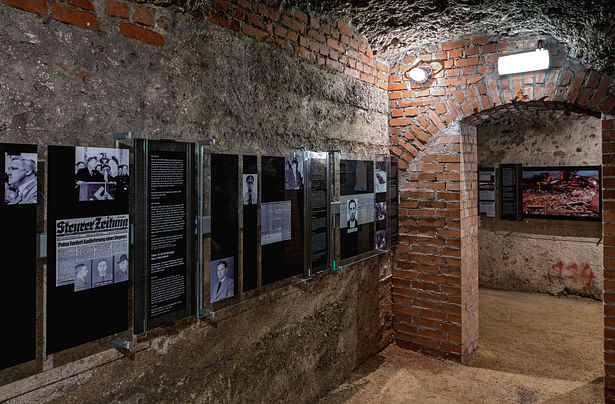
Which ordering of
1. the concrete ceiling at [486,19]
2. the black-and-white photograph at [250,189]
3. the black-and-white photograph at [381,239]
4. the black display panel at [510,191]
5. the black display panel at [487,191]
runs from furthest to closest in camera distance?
the black display panel at [487,191], the black display panel at [510,191], the black-and-white photograph at [381,239], the concrete ceiling at [486,19], the black-and-white photograph at [250,189]

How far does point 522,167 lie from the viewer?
Result: 6.44 metres

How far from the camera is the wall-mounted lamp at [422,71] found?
3959mm

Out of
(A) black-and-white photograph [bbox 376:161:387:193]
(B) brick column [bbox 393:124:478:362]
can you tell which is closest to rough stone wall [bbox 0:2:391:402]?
(A) black-and-white photograph [bbox 376:161:387:193]

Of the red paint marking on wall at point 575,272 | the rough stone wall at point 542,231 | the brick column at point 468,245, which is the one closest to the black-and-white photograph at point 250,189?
the brick column at point 468,245

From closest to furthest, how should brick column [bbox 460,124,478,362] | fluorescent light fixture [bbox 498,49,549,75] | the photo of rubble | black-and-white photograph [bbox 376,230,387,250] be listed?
fluorescent light fixture [bbox 498,49,549,75] < black-and-white photograph [bbox 376,230,387,250] < brick column [bbox 460,124,478,362] < the photo of rubble

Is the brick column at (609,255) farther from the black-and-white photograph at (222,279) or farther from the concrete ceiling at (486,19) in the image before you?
the black-and-white photograph at (222,279)

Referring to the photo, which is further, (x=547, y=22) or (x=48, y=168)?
(x=547, y=22)

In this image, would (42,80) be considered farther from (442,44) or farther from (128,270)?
(442,44)

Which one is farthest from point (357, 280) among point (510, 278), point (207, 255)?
point (510, 278)

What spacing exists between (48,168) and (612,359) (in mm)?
3977

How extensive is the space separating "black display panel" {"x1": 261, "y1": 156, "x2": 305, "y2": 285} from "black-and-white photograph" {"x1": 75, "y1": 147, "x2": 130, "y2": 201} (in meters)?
0.87

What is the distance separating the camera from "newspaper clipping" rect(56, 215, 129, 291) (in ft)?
5.37

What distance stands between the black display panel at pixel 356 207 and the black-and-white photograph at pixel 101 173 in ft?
5.74

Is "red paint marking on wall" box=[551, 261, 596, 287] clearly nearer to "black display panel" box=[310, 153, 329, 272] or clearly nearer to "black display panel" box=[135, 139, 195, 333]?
"black display panel" box=[310, 153, 329, 272]
